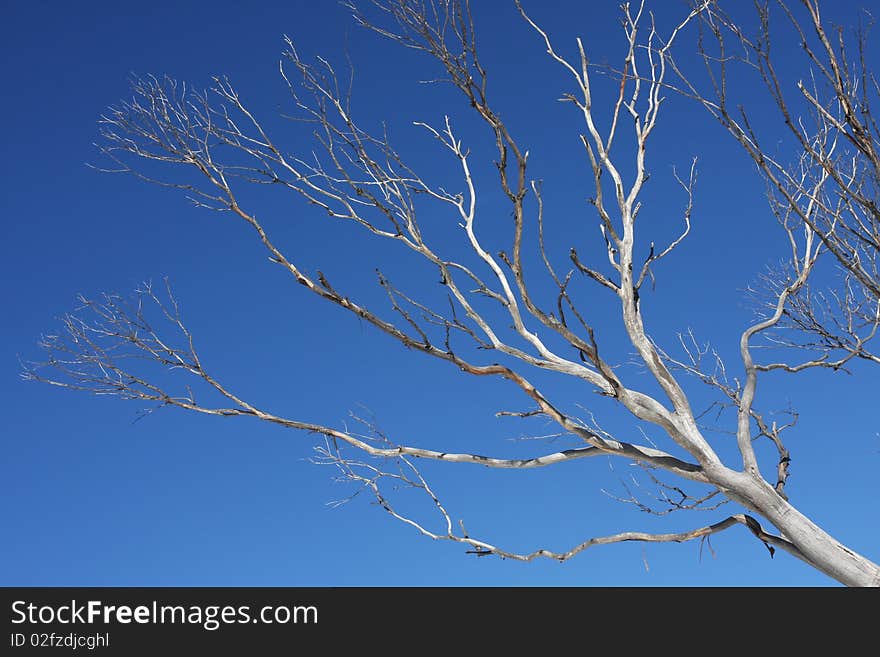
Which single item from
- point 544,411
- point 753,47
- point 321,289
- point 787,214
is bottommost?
point 544,411

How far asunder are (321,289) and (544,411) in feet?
4.36

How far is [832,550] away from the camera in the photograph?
12.5 feet

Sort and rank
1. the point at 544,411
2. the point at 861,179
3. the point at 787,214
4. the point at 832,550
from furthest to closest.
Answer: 1. the point at 787,214
2. the point at 861,179
3. the point at 544,411
4. the point at 832,550
